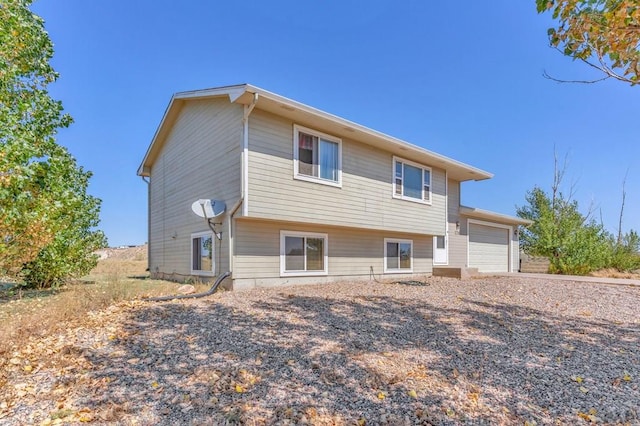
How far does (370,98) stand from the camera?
1814 centimetres

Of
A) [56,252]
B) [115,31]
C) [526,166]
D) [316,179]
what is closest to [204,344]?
[316,179]

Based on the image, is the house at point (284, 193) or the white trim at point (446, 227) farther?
the white trim at point (446, 227)

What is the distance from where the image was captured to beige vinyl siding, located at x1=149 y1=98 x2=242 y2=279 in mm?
8969

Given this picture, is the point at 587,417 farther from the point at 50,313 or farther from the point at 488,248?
the point at 488,248

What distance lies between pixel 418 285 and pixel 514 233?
12513mm

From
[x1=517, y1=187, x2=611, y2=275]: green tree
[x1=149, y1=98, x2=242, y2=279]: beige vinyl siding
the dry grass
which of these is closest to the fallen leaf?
the dry grass

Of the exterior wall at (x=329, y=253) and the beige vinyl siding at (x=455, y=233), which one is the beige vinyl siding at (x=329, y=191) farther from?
the beige vinyl siding at (x=455, y=233)

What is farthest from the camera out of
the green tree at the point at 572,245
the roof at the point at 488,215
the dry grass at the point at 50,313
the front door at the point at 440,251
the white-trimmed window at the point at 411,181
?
the roof at the point at 488,215

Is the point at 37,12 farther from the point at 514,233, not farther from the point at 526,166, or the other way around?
the point at 526,166

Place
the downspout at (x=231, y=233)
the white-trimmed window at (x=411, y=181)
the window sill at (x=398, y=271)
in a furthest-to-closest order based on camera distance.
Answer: the window sill at (x=398, y=271), the white-trimmed window at (x=411, y=181), the downspout at (x=231, y=233)

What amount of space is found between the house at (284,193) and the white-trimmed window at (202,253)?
3 centimetres

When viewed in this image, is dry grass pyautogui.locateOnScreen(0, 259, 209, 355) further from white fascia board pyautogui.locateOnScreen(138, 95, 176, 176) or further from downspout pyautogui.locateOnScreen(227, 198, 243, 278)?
white fascia board pyautogui.locateOnScreen(138, 95, 176, 176)

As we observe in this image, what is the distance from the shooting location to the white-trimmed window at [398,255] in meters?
12.4

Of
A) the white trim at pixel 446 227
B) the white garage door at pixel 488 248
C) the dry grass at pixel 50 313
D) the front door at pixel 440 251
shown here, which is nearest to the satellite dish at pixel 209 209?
the dry grass at pixel 50 313
